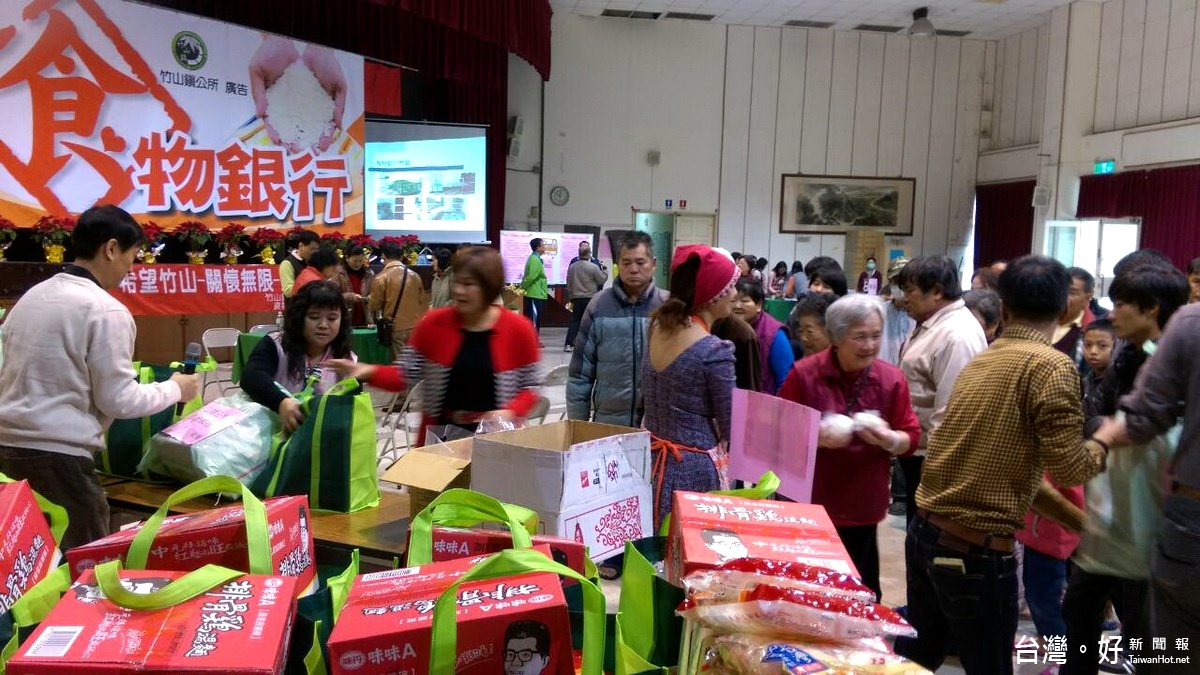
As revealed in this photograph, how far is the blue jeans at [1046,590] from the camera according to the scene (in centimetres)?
268

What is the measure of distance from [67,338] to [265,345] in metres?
0.76

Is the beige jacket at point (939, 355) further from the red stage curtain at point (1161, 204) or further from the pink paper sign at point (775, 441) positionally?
the red stage curtain at point (1161, 204)

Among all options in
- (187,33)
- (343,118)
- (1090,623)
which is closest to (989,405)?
(1090,623)

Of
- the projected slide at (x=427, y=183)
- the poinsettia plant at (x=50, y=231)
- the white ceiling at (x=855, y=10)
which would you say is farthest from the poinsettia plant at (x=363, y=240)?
the white ceiling at (x=855, y=10)

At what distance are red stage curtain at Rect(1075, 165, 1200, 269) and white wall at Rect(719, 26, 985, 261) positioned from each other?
Result: 3390 mm

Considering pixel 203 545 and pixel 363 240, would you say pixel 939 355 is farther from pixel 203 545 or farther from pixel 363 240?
pixel 363 240

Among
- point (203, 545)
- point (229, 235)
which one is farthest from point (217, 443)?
point (229, 235)

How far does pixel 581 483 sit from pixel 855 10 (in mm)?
13993

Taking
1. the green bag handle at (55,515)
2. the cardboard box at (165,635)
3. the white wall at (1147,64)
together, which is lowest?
the green bag handle at (55,515)

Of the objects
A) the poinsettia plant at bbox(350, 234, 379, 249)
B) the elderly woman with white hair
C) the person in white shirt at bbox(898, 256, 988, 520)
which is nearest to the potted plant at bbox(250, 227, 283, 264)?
the poinsettia plant at bbox(350, 234, 379, 249)

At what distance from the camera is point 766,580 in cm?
96

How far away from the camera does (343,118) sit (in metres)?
9.82

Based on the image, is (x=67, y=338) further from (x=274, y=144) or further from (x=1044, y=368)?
(x=274, y=144)

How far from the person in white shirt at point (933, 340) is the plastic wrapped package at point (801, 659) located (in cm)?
Answer: 210
